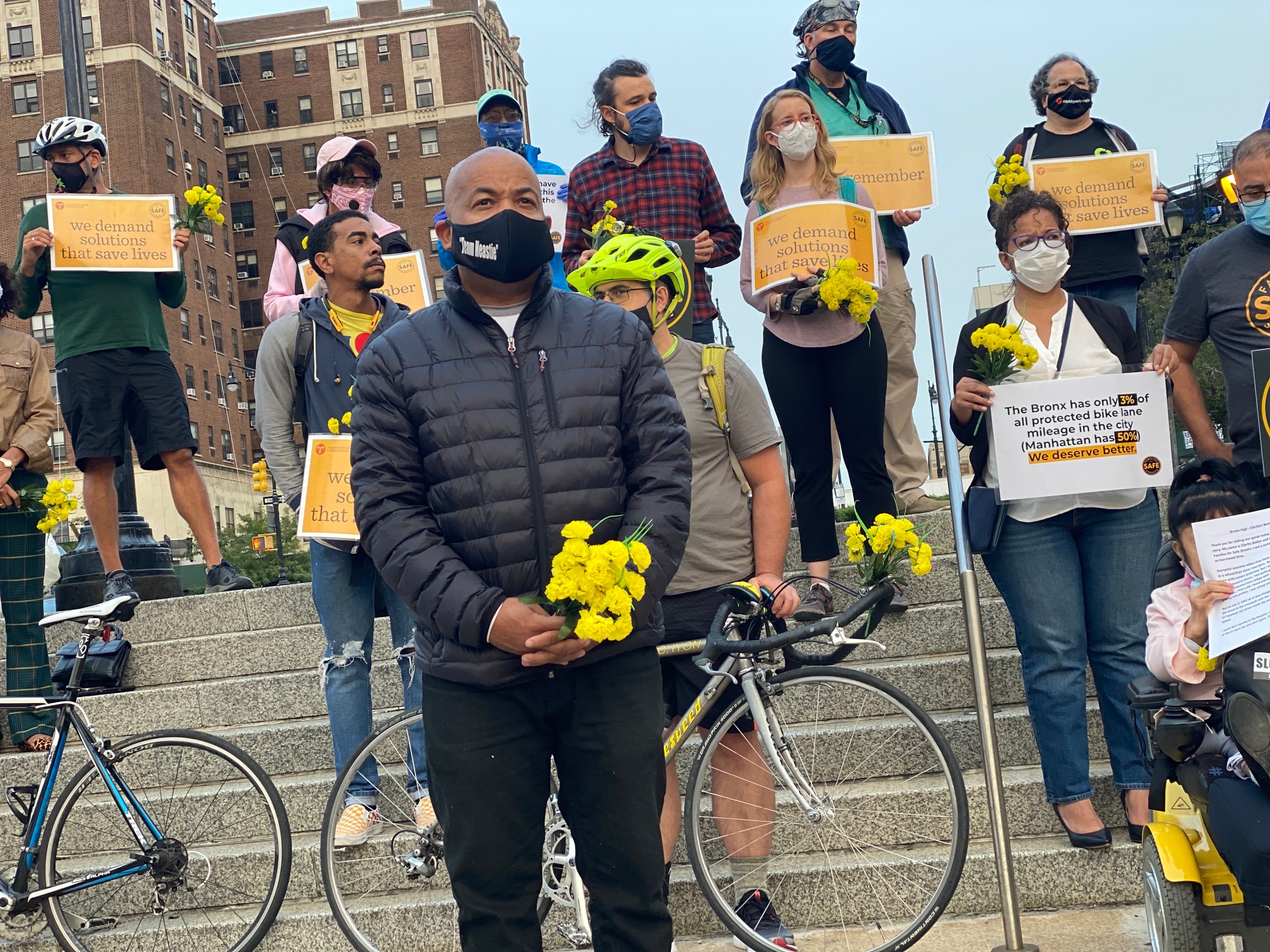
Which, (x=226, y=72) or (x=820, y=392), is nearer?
(x=820, y=392)

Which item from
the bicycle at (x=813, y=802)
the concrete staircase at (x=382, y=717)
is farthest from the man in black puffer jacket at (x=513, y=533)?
the concrete staircase at (x=382, y=717)

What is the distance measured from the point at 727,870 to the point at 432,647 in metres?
1.77

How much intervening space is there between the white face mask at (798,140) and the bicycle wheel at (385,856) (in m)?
2.96

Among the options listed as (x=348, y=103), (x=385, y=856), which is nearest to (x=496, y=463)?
(x=385, y=856)

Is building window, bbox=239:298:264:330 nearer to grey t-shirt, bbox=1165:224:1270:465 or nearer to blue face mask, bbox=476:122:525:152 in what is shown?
blue face mask, bbox=476:122:525:152

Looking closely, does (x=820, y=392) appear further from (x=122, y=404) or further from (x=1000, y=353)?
(x=122, y=404)

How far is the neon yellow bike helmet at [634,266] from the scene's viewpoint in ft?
15.3

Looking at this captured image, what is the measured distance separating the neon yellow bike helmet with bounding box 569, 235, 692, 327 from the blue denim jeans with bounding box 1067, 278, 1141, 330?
8.66ft

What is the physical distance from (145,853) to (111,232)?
11.0ft

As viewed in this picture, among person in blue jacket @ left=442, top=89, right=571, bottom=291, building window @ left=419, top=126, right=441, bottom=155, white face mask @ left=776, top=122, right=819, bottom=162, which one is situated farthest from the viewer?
building window @ left=419, top=126, right=441, bottom=155

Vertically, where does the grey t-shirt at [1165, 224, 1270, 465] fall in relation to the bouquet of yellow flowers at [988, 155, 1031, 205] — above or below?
below

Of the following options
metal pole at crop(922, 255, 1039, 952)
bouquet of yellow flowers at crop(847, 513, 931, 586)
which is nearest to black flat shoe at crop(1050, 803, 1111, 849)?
metal pole at crop(922, 255, 1039, 952)

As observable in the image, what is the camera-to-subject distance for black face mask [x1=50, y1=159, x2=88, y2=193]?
7020 mm

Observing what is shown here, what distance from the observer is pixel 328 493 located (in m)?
5.29
